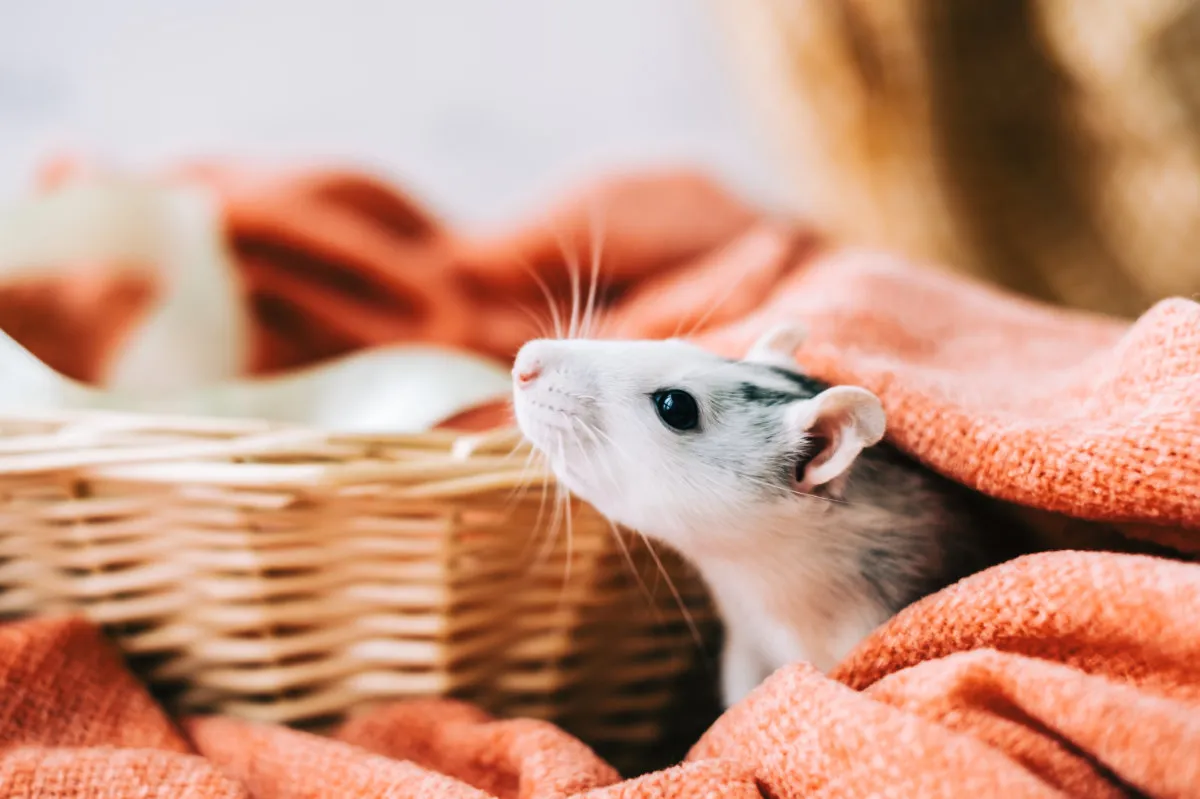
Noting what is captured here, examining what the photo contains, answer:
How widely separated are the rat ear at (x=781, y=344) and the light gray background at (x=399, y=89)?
80 cm

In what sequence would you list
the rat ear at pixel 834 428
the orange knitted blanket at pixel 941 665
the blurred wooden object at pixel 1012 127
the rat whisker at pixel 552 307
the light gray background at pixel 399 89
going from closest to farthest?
the orange knitted blanket at pixel 941 665 < the rat ear at pixel 834 428 < the rat whisker at pixel 552 307 < the blurred wooden object at pixel 1012 127 < the light gray background at pixel 399 89

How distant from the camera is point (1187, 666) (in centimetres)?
50

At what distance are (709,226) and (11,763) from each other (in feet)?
3.49

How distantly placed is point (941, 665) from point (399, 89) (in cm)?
149

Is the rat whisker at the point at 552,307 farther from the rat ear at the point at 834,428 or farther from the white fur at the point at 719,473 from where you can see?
the rat ear at the point at 834,428

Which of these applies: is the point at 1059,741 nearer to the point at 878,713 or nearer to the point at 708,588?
the point at 878,713

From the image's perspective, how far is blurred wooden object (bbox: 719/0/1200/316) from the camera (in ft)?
4.11

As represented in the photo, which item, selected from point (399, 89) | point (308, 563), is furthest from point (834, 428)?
point (399, 89)

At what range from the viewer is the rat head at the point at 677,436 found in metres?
0.67

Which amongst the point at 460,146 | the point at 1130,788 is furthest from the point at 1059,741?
the point at 460,146

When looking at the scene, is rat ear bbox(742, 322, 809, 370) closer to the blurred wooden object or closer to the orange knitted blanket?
the orange knitted blanket

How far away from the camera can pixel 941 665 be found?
21.4 inches

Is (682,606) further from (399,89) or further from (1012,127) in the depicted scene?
(399,89)

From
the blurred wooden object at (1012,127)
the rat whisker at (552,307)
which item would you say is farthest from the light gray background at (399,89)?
the rat whisker at (552,307)
